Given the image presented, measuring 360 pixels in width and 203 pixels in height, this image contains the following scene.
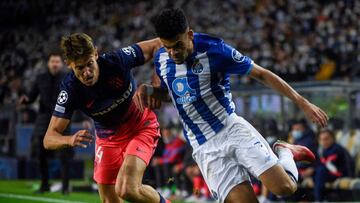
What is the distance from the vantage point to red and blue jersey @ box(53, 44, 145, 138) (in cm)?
705

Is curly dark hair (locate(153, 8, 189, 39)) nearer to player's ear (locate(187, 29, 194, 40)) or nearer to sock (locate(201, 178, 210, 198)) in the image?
player's ear (locate(187, 29, 194, 40))

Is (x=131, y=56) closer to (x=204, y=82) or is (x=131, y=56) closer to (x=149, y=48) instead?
(x=149, y=48)

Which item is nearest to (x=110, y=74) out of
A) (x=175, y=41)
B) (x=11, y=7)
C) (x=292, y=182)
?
(x=175, y=41)

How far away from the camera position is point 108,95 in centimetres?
728

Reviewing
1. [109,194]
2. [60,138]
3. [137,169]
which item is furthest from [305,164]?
[60,138]

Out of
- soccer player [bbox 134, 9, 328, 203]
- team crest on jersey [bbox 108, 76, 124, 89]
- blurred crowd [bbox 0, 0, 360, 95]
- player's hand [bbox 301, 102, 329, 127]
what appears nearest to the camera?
player's hand [bbox 301, 102, 329, 127]

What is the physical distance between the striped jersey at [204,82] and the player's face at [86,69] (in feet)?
2.01

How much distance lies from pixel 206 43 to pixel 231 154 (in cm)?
93

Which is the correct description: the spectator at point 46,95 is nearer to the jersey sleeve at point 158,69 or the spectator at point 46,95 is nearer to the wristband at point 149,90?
the jersey sleeve at point 158,69

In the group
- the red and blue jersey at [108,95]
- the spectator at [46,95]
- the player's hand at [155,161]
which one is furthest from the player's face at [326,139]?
the red and blue jersey at [108,95]

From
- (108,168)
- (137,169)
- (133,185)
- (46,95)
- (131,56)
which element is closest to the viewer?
(133,185)

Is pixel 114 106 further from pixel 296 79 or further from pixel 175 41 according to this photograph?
pixel 296 79

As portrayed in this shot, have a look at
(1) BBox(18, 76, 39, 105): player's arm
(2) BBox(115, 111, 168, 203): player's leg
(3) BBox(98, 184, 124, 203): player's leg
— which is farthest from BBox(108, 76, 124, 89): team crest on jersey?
(1) BBox(18, 76, 39, 105): player's arm

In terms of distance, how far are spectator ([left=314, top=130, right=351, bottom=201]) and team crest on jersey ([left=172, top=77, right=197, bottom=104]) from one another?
5610mm
